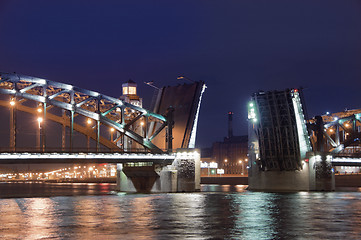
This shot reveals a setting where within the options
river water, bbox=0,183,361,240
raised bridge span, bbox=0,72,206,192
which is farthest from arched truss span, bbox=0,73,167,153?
river water, bbox=0,183,361,240

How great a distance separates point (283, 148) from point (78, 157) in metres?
32.2

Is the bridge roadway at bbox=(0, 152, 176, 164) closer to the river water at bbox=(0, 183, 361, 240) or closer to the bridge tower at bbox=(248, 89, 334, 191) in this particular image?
the bridge tower at bbox=(248, 89, 334, 191)

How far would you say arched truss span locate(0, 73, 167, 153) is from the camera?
78.7 metres

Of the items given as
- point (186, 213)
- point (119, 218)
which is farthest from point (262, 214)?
→ point (119, 218)

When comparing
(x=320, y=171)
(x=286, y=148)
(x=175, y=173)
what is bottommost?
(x=320, y=171)

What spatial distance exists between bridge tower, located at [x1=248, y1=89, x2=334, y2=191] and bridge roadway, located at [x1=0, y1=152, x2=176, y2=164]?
15.4 m

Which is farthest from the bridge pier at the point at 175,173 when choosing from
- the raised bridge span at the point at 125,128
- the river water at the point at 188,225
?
the river water at the point at 188,225

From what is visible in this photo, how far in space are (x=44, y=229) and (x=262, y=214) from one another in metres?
17.2

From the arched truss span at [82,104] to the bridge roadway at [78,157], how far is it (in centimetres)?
386

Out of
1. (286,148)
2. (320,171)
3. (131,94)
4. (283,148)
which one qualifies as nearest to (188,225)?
(286,148)

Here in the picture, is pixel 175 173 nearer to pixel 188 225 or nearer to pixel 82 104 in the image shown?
pixel 82 104

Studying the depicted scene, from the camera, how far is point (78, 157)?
78688mm

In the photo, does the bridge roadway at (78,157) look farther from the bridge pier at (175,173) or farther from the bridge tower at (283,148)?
the bridge tower at (283,148)

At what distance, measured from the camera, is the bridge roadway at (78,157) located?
242 feet
